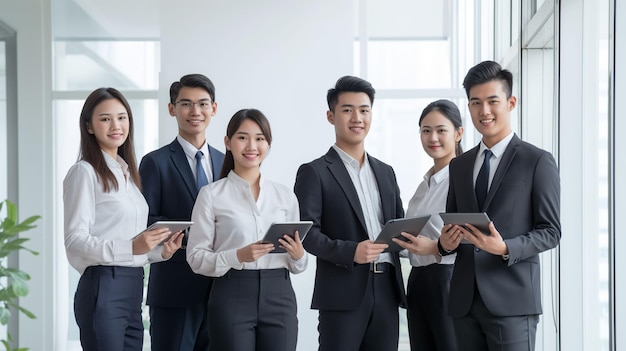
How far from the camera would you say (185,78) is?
3963 millimetres

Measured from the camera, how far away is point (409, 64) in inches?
A: 262

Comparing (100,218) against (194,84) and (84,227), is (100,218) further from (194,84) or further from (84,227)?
(194,84)

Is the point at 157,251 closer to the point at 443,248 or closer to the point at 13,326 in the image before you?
the point at 443,248

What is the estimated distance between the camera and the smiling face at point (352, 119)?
11.9ft

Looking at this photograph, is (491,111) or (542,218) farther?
(491,111)

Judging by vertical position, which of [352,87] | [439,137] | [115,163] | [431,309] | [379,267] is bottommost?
[431,309]

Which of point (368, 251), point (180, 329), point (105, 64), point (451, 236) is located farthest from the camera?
point (105, 64)

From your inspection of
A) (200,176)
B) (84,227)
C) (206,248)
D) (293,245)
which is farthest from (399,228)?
(84,227)

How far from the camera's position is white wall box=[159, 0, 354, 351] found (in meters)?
6.25

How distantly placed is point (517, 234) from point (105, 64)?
185 inches

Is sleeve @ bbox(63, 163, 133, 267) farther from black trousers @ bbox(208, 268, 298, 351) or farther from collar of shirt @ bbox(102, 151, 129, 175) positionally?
black trousers @ bbox(208, 268, 298, 351)

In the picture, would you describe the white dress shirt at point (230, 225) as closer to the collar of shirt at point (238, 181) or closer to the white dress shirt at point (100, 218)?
the collar of shirt at point (238, 181)
